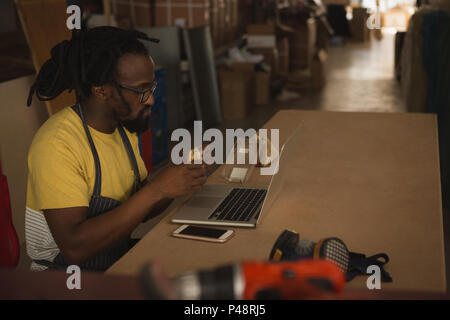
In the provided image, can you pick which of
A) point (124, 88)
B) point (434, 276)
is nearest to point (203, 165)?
point (124, 88)

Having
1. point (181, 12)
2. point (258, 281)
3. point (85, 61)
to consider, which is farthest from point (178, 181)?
point (181, 12)

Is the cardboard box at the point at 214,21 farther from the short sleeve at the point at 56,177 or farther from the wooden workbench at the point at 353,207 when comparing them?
the short sleeve at the point at 56,177

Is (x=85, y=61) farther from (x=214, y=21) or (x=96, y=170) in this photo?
(x=214, y=21)

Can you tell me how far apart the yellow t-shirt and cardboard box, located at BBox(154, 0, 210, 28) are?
4257mm

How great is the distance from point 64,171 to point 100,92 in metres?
Result: 0.29

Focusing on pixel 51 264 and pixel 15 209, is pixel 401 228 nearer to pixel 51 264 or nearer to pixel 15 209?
pixel 51 264

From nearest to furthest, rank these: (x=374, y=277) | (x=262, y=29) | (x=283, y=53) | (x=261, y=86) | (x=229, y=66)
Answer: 1. (x=374, y=277)
2. (x=229, y=66)
3. (x=261, y=86)
4. (x=262, y=29)
5. (x=283, y=53)

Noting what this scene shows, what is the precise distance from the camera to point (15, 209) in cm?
319

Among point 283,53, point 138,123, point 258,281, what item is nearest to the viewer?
point 258,281

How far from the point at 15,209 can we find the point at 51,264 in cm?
168

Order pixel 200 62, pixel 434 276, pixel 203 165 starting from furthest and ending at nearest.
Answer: pixel 200 62
pixel 203 165
pixel 434 276

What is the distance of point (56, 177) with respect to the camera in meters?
1.51

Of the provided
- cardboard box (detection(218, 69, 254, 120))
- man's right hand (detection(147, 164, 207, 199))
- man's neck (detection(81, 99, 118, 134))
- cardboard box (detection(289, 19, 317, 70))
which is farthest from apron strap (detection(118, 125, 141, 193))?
cardboard box (detection(289, 19, 317, 70))

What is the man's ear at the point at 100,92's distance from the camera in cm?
167
